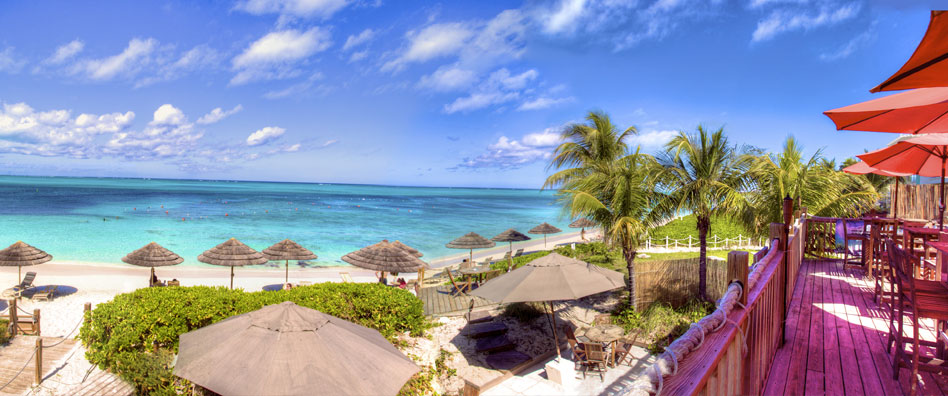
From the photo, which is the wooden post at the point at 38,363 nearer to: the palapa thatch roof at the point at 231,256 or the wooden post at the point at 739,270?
the palapa thatch roof at the point at 231,256

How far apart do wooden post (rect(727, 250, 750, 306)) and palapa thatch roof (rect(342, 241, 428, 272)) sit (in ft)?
39.8

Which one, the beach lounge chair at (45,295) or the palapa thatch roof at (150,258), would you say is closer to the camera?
the palapa thatch roof at (150,258)

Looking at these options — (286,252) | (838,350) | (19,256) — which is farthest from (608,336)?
(19,256)

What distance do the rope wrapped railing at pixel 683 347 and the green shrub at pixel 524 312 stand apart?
8078 millimetres

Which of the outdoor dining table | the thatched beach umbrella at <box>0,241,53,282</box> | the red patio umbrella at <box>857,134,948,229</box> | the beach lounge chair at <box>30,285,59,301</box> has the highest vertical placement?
the red patio umbrella at <box>857,134,948,229</box>

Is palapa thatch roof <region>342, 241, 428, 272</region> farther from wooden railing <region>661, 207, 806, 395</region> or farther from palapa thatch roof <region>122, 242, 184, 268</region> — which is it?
wooden railing <region>661, 207, 806, 395</region>

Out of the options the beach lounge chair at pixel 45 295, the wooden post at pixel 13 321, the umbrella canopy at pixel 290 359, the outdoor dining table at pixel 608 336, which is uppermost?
the umbrella canopy at pixel 290 359

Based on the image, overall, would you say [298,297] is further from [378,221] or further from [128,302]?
[378,221]

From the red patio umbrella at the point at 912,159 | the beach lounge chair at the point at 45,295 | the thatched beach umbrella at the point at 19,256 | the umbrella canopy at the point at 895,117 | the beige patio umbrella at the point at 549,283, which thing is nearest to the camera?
the umbrella canopy at the point at 895,117

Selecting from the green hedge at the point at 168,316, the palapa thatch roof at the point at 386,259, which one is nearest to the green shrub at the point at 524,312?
the green hedge at the point at 168,316

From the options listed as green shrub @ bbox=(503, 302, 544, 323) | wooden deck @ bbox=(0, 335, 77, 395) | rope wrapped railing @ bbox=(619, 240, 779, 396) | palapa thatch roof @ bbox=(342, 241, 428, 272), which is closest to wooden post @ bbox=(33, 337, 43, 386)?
wooden deck @ bbox=(0, 335, 77, 395)

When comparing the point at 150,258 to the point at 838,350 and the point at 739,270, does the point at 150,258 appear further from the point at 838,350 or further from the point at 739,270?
the point at 838,350

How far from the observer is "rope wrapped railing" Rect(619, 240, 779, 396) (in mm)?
1204

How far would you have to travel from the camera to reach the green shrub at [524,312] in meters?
10.1
